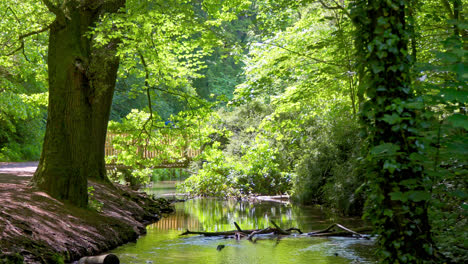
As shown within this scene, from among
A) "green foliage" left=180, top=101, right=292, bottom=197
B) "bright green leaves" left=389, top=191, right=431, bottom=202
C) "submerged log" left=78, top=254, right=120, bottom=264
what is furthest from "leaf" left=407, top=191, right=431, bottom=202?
"green foliage" left=180, top=101, right=292, bottom=197

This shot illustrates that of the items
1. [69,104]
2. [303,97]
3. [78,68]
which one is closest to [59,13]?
[78,68]

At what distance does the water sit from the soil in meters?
0.44

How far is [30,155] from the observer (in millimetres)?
25719

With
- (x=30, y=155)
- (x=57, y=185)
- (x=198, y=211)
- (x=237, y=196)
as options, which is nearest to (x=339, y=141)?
(x=198, y=211)

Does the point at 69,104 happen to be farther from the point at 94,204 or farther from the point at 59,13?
the point at 94,204

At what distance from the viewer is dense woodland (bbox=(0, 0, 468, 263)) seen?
406 cm

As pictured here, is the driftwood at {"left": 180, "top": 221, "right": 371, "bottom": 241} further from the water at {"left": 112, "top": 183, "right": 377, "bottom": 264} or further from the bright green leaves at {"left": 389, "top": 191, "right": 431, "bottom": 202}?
the bright green leaves at {"left": 389, "top": 191, "right": 431, "bottom": 202}

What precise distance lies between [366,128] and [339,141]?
9.45 m

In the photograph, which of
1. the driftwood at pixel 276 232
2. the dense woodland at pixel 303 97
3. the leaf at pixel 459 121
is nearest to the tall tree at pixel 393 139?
the dense woodland at pixel 303 97

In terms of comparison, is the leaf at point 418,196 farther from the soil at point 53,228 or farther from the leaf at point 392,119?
the soil at point 53,228

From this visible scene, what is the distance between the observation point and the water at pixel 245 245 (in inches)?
288

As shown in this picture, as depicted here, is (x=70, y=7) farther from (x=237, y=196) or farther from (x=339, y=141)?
(x=237, y=196)

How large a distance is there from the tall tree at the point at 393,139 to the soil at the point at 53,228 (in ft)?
14.1

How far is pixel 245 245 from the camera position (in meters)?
8.53
